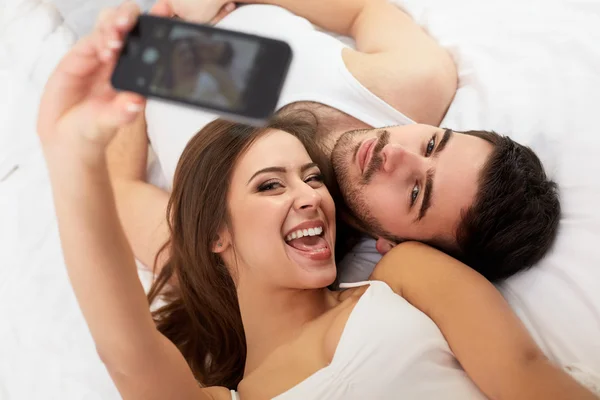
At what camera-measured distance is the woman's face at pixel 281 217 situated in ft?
2.89

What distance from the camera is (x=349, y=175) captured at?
1022 mm

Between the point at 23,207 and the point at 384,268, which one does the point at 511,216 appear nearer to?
the point at 384,268

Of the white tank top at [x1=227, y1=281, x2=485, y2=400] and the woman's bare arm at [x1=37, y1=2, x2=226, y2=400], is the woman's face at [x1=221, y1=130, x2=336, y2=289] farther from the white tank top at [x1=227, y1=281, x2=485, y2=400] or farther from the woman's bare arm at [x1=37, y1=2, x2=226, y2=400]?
the woman's bare arm at [x1=37, y1=2, x2=226, y2=400]

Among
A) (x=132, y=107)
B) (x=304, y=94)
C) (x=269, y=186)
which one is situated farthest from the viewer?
(x=304, y=94)

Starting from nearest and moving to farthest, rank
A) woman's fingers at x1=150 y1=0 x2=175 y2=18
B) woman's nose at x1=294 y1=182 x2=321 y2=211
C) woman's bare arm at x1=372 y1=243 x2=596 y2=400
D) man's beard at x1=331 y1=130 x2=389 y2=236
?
woman's bare arm at x1=372 y1=243 x2=596 y2=400 < woman's nose at x1=294 y1=182 x2=321 y2=211 < man's beard at x1=331 y1=130 x2=389 y2=236 < woman's fingers at x1=150 y1=0 x2=175 y2=18

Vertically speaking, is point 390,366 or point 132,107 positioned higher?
point 132,107

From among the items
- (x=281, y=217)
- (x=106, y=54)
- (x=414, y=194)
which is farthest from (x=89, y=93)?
(x=414, y=194)

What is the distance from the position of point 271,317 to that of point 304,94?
1.51ft

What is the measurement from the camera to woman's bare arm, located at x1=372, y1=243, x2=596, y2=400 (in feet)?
2.50

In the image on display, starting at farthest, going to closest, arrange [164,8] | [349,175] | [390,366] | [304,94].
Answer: [164,8], [304,94], [349,175], [390,366]

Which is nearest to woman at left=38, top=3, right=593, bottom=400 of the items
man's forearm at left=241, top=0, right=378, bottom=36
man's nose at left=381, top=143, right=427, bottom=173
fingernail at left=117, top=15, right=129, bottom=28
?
fingernail at left=117, top=15, right=129, bottom=28

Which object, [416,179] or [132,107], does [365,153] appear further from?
[132,107]

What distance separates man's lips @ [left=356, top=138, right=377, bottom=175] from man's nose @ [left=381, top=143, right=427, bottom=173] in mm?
43

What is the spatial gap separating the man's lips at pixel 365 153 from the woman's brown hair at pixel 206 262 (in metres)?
0.09
